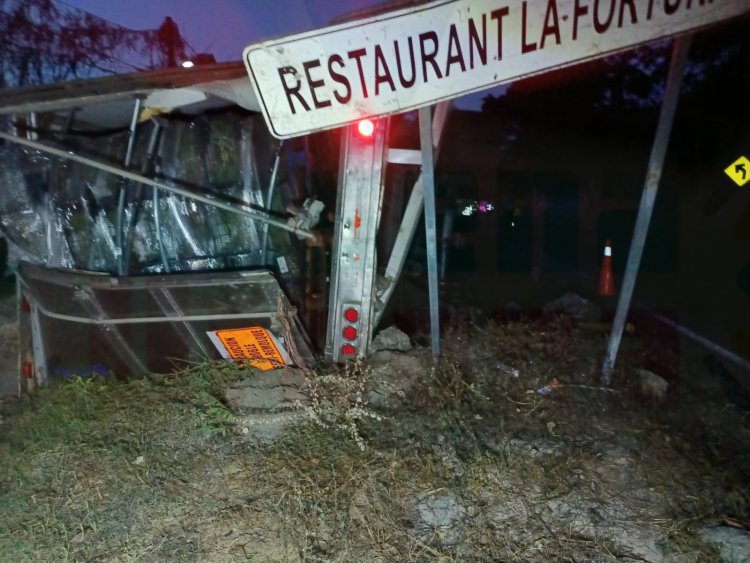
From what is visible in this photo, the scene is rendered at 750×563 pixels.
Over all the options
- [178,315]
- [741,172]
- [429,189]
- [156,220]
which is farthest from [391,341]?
[741,172]

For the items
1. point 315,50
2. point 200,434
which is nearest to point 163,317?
point 200,434

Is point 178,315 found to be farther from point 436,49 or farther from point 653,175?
point 653,175

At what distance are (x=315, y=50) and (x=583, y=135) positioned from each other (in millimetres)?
10070

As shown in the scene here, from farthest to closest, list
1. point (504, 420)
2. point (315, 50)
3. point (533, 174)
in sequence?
point (533, 174) < point (504, 420) < point (315, 50)

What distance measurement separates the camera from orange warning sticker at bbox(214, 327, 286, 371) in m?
4.52

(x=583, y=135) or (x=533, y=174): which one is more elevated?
(x=583, y=135)

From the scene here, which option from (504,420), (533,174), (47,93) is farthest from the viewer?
(533,174)

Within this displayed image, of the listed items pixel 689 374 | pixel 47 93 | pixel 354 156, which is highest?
pixel 47 93

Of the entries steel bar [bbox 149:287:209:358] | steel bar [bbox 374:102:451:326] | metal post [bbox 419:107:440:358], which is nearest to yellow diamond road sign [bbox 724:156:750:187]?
steel bar [bbox 374:102:451:326]

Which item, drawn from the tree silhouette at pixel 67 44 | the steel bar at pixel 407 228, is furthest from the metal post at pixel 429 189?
the tree silhouette at pixel 67 44

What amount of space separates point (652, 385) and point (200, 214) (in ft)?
11.2

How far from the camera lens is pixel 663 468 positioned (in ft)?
11.7

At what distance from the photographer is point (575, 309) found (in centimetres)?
641

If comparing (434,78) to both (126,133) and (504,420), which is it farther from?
(126,133)
